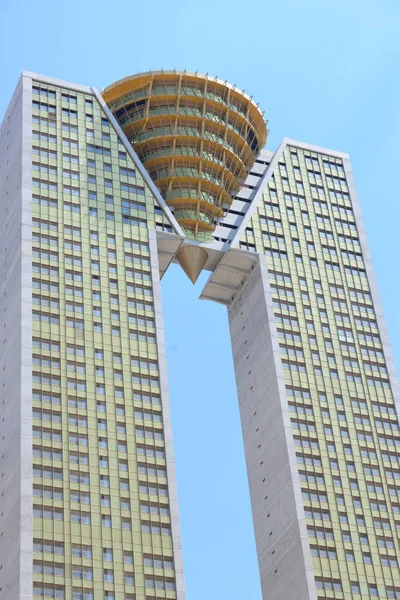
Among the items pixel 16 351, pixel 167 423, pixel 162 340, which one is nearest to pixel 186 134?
pixel 162 340

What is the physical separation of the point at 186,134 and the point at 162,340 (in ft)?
83.9

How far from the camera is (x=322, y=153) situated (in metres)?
127

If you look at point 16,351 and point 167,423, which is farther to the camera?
point 167,423

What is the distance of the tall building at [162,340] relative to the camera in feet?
289

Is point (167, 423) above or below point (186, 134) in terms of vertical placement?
below

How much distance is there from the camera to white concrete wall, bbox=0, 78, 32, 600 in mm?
84188

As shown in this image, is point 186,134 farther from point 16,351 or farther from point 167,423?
point 167,423

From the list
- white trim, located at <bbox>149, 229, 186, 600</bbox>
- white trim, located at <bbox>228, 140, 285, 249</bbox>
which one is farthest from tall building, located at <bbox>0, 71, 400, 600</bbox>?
white trim, located at <bbox>228, 140, 285, 249</bbox>

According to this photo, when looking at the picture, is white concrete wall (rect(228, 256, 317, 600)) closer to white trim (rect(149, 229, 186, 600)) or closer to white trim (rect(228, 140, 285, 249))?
white trim (rect(228, 140, 285, 249))

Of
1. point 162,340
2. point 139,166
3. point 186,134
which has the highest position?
point 186,134

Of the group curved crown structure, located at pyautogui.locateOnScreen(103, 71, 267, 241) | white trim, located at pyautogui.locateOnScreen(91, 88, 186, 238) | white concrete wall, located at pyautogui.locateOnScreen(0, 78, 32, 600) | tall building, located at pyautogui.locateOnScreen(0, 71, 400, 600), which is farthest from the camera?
curved crown structure, located at pyautogui.locateOnScreen(103, 71, 267, 241)

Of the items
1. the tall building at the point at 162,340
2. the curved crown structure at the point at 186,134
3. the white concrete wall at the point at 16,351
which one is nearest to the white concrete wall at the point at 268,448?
the tall building at the point at 162,340

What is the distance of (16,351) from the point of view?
95500 millimetres

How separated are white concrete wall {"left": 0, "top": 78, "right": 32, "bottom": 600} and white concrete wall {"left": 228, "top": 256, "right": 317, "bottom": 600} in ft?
75.3
